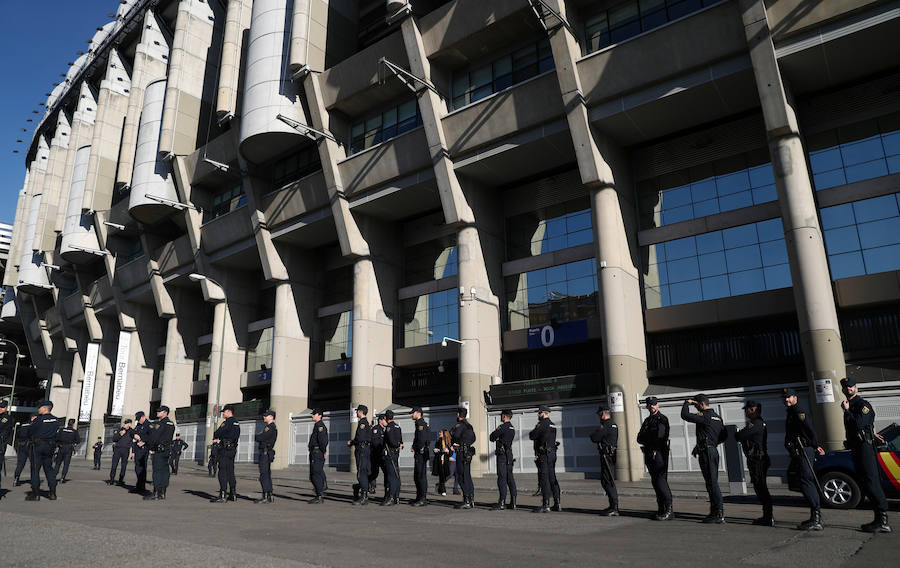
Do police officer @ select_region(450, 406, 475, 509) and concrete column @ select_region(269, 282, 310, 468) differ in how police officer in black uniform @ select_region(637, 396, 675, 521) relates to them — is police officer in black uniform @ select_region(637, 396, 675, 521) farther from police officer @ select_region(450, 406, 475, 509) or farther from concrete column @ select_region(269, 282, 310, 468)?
concrete column @ select_region(269, 282, 310, 468)

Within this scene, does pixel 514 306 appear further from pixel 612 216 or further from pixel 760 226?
pixel 760 226

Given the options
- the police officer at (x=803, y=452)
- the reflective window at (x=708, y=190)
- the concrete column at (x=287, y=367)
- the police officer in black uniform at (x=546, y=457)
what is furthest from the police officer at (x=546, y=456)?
the concrete column at (x=287, y=367)

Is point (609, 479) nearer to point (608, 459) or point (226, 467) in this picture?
point (608, 459)

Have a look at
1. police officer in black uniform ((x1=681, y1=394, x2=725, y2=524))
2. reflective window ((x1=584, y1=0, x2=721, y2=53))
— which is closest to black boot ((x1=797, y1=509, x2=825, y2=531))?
police officer in black uniform ((x1=681, y1=394, x2=725, y2=524))

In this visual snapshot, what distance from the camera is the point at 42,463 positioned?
1280 centimetres

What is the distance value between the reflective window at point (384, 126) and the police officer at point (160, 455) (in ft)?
58.9

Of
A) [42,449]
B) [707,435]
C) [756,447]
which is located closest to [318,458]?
[42,449]

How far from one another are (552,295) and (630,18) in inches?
439

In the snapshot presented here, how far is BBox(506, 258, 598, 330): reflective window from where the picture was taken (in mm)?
24923

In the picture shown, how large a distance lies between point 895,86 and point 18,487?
28.8m

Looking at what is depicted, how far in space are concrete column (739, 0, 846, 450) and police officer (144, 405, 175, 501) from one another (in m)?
16.9

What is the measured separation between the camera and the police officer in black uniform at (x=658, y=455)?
392 inches

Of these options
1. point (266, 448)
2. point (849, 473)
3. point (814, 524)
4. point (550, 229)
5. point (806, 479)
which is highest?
point (550, 229)

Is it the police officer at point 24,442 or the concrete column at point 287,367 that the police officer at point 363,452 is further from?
the concrete column at point 287,367
